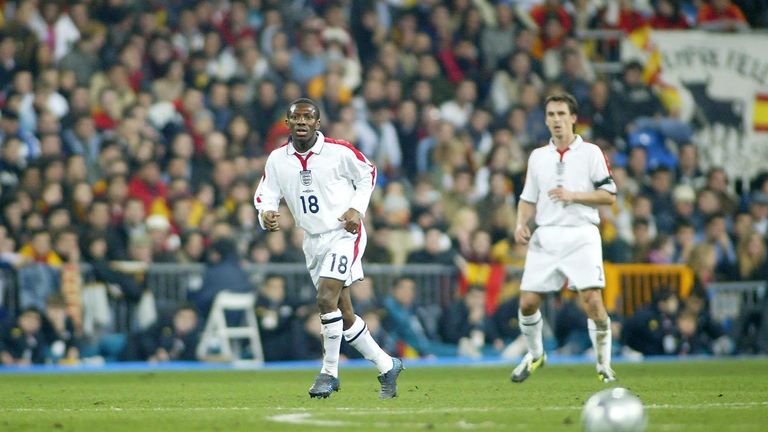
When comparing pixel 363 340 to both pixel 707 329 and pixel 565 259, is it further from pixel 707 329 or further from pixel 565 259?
pixel 707 329

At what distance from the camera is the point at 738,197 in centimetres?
2511

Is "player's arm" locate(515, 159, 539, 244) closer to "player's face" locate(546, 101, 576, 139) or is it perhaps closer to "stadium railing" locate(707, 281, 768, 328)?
"player's face" locate(546, 101, 576, 139)

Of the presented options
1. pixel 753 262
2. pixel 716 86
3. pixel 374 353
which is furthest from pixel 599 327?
pixel 716 86

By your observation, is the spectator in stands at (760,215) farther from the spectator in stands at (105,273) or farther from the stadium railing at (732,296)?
the spectator in stands at (105,273)

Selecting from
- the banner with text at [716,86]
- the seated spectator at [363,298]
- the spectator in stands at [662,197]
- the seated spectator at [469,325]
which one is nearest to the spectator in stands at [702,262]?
the spectator in stands at [662,197]

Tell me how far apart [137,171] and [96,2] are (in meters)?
3.67

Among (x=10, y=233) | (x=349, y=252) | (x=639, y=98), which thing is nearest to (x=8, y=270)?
(x=10, y=233)

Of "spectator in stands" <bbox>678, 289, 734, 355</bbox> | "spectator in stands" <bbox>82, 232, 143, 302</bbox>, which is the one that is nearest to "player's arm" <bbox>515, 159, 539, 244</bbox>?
"spectator in stands" <bbox>82, 232, 143, 302</bbox>

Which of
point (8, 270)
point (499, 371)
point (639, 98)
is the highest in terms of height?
point (639, 98)

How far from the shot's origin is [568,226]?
1387cm

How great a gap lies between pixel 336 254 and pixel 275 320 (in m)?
8.01

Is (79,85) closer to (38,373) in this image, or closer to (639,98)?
(38,373)

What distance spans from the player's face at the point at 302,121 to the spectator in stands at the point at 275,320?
801 cm

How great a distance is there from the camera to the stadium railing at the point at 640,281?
2141 cm
